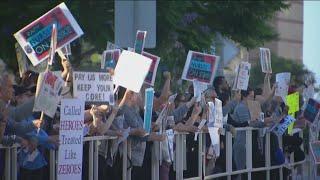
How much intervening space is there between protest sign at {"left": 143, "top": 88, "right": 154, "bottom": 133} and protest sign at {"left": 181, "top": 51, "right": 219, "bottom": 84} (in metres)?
2.31

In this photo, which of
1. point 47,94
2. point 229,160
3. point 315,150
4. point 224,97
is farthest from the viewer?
point 315,150

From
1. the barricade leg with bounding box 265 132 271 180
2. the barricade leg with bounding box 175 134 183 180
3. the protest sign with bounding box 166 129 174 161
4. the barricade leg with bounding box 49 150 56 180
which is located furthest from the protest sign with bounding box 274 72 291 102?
the barricade leg with bounding box 49 150 56 180

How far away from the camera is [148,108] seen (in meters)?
9.52

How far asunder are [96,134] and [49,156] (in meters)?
0.80

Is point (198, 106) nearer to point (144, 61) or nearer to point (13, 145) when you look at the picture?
point (144, 61)

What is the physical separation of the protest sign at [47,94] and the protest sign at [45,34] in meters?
1.21

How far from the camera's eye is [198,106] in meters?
10.9

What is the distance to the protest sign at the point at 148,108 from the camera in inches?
374

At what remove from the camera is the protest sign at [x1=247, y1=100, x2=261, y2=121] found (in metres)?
12.3

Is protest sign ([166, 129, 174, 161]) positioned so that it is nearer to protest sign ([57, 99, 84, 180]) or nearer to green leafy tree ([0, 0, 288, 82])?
protest sign ([57, 99, 84, 180])

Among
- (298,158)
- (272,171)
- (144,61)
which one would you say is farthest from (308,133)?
(144,61)

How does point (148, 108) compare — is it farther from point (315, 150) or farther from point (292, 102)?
point (315, 150)

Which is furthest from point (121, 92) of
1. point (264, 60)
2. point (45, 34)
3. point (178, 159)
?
point (264, 60)

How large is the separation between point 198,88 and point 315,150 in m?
3.57
